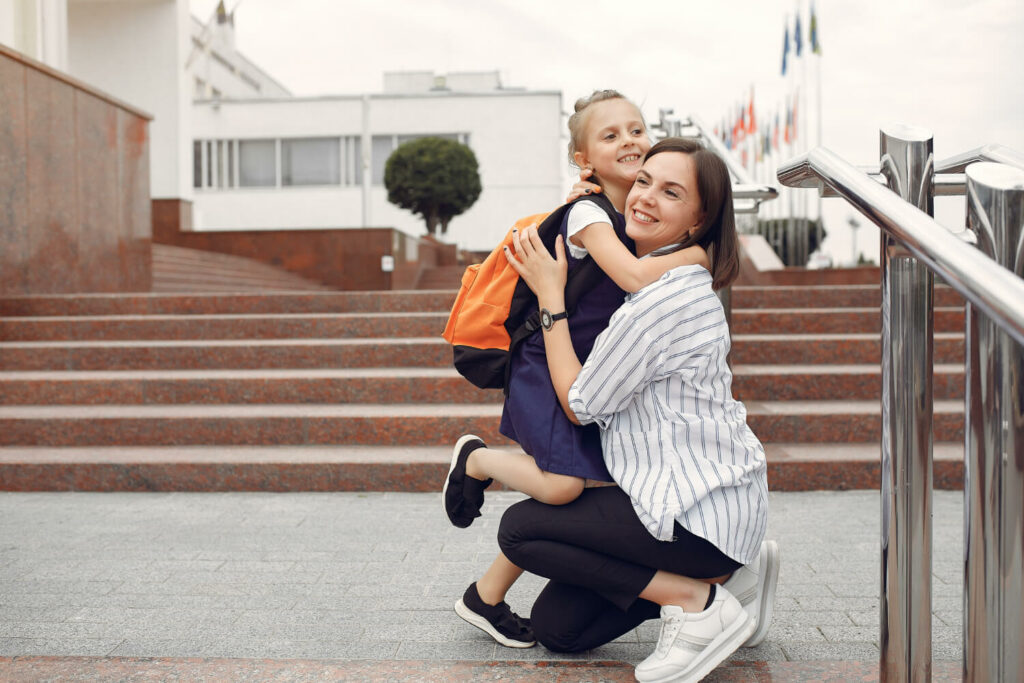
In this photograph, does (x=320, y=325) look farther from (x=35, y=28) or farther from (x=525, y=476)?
(x=35, y=28)

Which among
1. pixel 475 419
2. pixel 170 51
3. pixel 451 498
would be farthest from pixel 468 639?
pixel 170 51

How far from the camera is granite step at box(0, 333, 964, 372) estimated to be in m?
5.94

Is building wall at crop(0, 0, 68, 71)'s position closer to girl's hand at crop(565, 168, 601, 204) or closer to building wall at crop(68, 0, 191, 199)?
building wall at crop(68, 0, 191, 199)

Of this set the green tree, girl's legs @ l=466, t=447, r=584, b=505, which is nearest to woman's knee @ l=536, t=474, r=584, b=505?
girl's legs @ l=466, t=447, r=584, b=505

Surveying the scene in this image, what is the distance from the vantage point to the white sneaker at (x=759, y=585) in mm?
2326

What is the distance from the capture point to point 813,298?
702 cm

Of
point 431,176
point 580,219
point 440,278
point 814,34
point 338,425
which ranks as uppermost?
point 814,34

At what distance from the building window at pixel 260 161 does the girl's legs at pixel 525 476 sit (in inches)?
895

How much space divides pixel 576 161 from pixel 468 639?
54.3 inches

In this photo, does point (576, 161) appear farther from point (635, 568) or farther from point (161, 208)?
point (161, 208)

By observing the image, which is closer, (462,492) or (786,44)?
(462,492)

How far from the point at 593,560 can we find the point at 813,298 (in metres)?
5.34

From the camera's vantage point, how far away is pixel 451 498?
2.47 m

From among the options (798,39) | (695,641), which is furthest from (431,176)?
(695,641)
